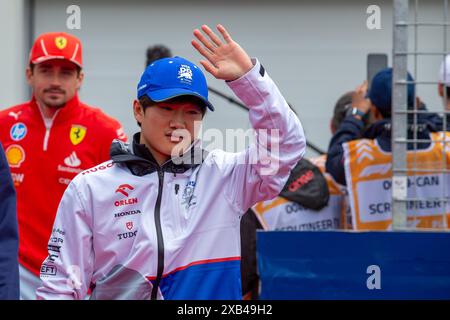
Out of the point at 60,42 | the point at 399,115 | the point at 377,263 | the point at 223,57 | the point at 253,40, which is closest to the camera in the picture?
the point at 223,57

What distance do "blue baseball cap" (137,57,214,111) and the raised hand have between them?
0.18 metres

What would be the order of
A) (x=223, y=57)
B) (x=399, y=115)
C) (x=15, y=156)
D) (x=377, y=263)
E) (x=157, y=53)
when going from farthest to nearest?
(x=157, y=53) < (x=15, y=156) < (x=399, y=115) < (x=377, y=263) < (x=223, y=57)

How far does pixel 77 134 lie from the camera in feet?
19.4

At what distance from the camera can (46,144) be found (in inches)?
231

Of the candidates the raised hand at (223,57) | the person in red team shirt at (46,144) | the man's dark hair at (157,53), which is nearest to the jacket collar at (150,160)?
the raised hand at (223,57)

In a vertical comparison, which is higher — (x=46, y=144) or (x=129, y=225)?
(x=46, y=144)

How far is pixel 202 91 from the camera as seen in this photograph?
149 inches

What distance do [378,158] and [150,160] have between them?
236 centimetres

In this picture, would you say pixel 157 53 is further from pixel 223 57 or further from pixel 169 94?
pixel 223 57

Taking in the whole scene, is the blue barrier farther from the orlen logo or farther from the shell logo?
the shell logo

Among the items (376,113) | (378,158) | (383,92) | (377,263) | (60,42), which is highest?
(60,42)

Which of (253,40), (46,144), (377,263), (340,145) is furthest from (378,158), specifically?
(253,40)

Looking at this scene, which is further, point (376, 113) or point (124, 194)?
point (376, 113)

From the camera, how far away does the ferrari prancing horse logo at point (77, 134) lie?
231 inches
